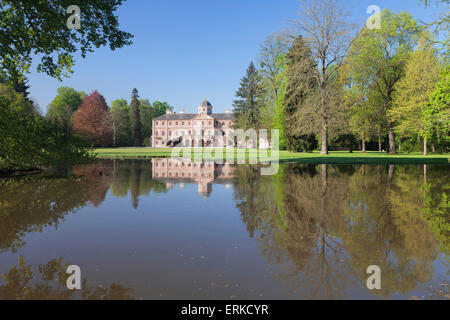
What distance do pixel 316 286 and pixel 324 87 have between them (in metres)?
28.5

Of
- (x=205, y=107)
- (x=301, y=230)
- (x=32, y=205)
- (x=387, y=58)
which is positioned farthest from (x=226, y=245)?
(x=205, y=107)

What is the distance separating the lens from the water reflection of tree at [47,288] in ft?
10.9

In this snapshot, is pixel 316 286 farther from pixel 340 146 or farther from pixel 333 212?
pixel 340 146

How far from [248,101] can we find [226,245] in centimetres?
→ 6227

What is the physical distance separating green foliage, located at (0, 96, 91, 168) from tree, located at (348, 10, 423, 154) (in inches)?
1220

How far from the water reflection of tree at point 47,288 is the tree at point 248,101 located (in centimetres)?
5615

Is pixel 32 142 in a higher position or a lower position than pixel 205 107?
lower

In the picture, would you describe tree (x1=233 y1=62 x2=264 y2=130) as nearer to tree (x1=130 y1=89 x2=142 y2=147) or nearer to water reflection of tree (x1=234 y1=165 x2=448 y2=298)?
tree (x1=130 y1=89 x2=142 y2=147)

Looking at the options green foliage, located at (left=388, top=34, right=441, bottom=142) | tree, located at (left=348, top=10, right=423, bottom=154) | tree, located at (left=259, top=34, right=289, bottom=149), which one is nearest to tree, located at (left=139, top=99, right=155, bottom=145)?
tree, located at (left=259, top=34, right=289, bottom=149)

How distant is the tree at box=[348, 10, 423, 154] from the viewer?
34.3m

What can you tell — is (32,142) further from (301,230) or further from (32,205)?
(301,230)

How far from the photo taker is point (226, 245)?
4965mm

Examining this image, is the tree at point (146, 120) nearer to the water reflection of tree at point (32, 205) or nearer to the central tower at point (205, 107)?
the central tower at point (205, 107)
